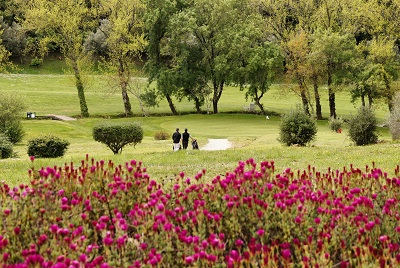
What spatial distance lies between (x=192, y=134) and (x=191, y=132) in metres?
1.55

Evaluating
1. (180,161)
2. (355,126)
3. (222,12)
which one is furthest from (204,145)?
(222,12)

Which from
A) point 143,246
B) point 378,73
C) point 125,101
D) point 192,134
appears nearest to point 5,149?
point 192,134

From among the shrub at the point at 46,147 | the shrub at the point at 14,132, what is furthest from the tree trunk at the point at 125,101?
the shrub at the point at 46,147

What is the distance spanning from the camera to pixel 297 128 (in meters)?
30.3

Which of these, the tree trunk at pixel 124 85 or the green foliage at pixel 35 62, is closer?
the tree trunk at pixel 124 85

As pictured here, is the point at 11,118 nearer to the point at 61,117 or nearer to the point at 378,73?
the point at 61,117

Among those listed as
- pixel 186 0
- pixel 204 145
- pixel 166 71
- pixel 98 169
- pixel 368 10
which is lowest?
pixel 204 145

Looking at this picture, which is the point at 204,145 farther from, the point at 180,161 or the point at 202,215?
the point at 202,215

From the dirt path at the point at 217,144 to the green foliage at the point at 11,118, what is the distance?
605 inches

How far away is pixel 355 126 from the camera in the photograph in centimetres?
3086

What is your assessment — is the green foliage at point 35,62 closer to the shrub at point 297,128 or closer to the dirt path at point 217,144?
the dirt path at point 217,144

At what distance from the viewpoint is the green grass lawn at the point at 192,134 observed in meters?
17.4

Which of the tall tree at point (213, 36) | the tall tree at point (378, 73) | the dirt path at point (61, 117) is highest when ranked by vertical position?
the tall tree at point (213, 36)

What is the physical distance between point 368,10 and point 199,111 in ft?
73.7
